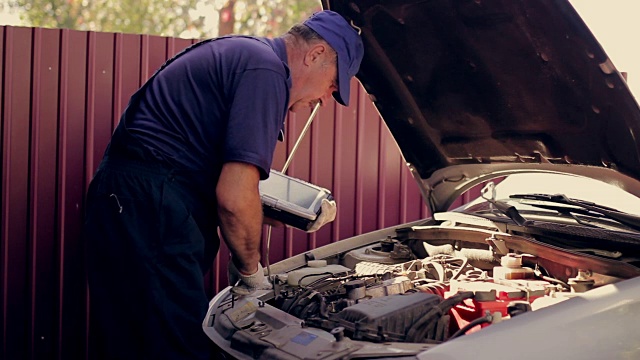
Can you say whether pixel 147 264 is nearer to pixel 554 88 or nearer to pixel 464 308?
pixel 464 308

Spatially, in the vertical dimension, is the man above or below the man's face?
below

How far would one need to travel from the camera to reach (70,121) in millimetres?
5281

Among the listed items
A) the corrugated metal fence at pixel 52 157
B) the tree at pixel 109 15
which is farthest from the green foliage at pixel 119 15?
the corrugated metal fence at pixel 52 157

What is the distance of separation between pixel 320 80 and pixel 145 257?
1028 millimetres

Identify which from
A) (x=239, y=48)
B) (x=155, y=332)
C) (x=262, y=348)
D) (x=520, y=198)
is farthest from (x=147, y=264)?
(x=520, y=198)

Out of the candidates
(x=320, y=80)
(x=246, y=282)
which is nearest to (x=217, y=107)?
(x=320, y=80)

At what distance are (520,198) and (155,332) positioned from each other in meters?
2.06

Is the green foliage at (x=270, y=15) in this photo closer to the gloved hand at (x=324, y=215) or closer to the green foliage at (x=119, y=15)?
the green foliage at (x=119, y=15)

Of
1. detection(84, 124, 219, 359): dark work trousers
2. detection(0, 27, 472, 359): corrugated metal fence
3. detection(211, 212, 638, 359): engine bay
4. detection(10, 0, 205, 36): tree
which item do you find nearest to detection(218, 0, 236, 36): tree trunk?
detection(10, 0, 205, 36): tree

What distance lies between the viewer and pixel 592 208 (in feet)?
10.6

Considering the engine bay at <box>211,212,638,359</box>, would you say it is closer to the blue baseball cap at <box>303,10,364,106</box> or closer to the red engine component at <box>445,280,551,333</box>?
the red engine component at <box>445,280,551,333</box>

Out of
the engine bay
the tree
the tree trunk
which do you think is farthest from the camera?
the tree

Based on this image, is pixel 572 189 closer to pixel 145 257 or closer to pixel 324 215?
pixel 324 215

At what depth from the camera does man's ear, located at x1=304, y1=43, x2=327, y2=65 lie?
289 cm
